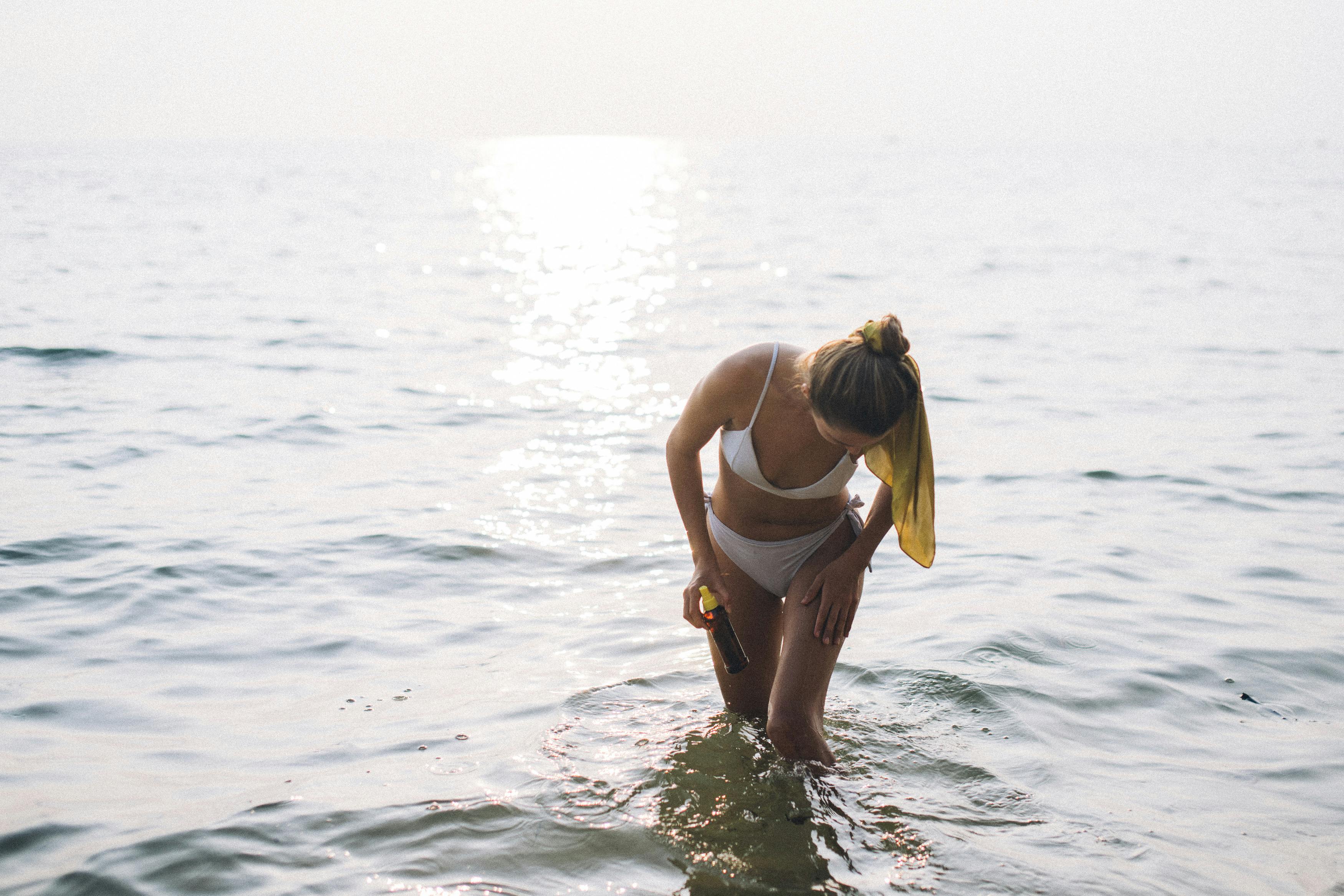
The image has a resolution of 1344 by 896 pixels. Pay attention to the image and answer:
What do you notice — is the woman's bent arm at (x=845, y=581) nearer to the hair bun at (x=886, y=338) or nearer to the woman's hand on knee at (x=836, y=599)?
the woman's hand on knee at (x=836, y=599)

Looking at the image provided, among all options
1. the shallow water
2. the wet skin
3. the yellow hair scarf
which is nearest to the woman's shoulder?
the wet skin

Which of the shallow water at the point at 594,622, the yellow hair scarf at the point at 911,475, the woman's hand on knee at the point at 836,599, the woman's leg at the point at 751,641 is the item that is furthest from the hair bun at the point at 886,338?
the shallow water at the point at 594,622

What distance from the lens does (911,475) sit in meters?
4.13

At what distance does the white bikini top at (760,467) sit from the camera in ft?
14.2

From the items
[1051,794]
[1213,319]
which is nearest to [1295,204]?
[1213,319]

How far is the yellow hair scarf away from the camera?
4070 mm

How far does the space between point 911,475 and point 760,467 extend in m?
0.62

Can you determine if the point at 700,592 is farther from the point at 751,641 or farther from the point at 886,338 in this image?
the point at 886,338

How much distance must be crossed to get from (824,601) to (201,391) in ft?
31.4

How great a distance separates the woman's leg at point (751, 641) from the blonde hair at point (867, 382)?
3.74 feet

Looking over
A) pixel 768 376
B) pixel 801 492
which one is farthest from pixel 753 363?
pixel 801 492

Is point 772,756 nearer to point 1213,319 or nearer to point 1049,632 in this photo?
point 1049,632

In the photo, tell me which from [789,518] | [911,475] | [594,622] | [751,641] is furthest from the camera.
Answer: [594,622]

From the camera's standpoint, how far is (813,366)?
3.86m
